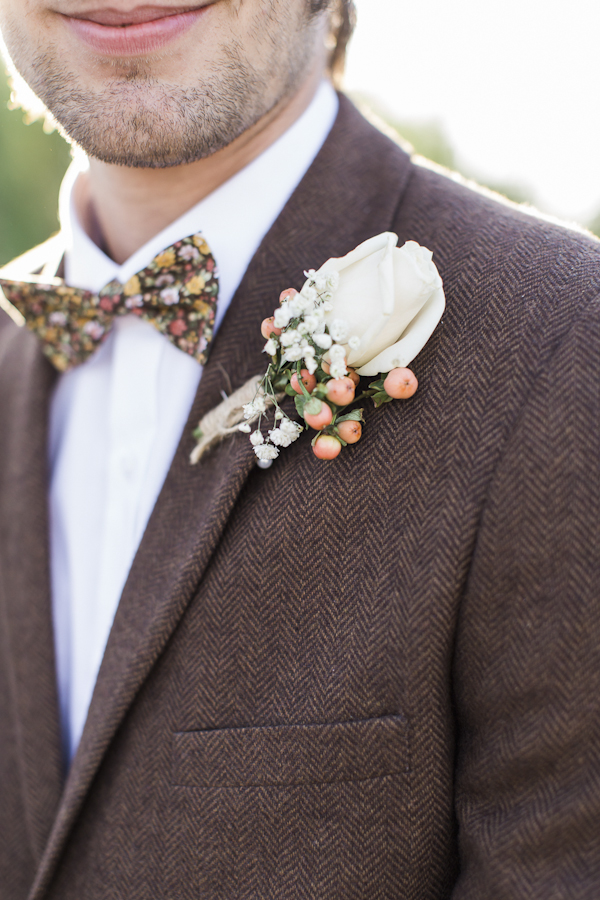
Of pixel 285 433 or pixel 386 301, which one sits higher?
pixel 386 301

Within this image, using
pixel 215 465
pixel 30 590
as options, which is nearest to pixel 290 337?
pixel 215 465

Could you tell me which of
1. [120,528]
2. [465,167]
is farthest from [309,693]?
[465,167]

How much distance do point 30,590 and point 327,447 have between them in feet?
2.78

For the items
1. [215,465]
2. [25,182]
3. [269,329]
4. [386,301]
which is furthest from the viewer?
[25,182]

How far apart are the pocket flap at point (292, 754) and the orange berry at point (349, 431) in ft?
1.36

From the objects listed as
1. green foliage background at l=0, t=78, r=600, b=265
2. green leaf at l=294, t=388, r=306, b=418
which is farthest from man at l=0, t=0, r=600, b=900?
green foliage background at l=0, t=78, r=600, b=265

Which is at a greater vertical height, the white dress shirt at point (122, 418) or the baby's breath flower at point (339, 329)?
the baby's breath flower at point (339, 329)

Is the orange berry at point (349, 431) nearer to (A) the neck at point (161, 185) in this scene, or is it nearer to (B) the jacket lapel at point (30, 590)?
(A) the neck at point (161, 185)

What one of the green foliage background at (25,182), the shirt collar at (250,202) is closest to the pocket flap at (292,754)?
the shirt collar at (250,202)

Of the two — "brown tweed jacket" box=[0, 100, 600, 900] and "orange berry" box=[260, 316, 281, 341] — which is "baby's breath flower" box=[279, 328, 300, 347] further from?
"brown tweed jacket" box=[0, 100, 600, 900]

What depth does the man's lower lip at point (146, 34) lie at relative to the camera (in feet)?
3.94

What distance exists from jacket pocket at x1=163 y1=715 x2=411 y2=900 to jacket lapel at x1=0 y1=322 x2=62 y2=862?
407 millimetres

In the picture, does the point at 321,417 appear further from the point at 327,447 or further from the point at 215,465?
the point at 215,465

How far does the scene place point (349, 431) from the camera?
1.01 metres
